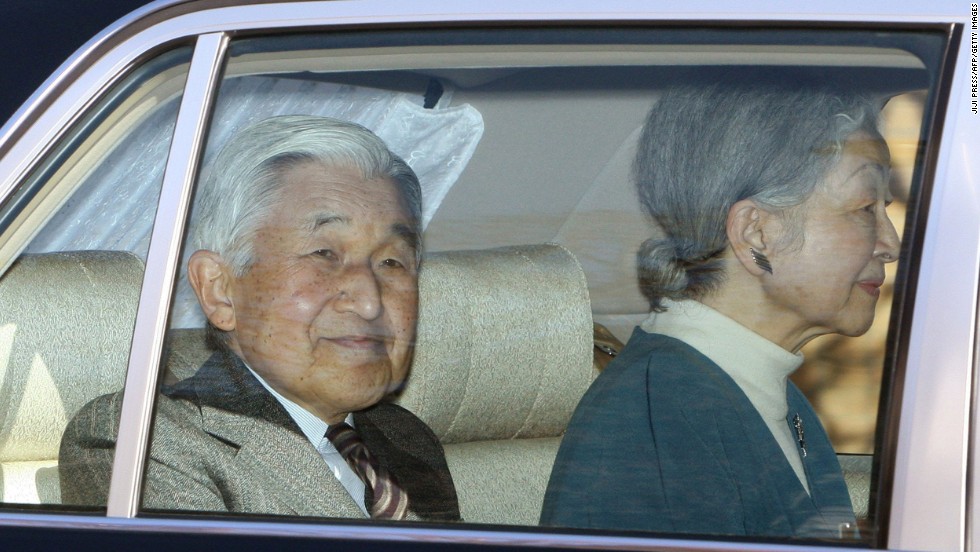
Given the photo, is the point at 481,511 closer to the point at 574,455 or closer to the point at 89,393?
the point at 574,455

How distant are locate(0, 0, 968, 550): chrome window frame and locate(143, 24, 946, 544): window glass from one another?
3 centimetres

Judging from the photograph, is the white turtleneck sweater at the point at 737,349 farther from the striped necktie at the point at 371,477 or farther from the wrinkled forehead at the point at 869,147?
the striped necktie at the point at 371,477

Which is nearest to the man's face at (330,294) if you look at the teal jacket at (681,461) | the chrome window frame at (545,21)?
the chrome window frame at (545,21)

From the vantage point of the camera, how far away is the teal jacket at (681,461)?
1586mm

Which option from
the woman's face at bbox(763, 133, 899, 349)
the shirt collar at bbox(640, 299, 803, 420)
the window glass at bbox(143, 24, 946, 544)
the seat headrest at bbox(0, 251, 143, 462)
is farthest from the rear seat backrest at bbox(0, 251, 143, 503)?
the woman's face at bbox(763, 133, 899, 349)

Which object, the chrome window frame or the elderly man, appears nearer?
the chrome window frame

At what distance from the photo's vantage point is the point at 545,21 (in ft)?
5.36

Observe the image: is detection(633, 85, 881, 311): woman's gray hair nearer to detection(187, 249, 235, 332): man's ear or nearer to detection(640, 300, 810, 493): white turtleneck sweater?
detection(640, 300, 810, 493): white turtleneck sweater

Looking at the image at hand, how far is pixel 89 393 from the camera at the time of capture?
5.44ft

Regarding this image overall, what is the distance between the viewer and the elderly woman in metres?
1.65

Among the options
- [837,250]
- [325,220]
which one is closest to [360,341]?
[325,220]

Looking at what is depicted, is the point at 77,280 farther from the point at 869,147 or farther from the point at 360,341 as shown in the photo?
the point at 869,147

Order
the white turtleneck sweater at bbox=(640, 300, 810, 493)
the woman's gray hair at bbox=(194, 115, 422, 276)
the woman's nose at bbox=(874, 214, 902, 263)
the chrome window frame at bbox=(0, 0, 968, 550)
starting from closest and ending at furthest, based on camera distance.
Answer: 1. the chrome window frame at bbox=(0, 0, 968, 550)
2. the woman's nose at bbox=(874, 214, 902, 263)
3. the woman's gray hair at bbox=(194, 115, 422, 276)
4. the white turtleneck sweater at bbox=(640, 300, 810, 493)

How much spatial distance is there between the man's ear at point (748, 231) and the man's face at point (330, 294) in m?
0.46
